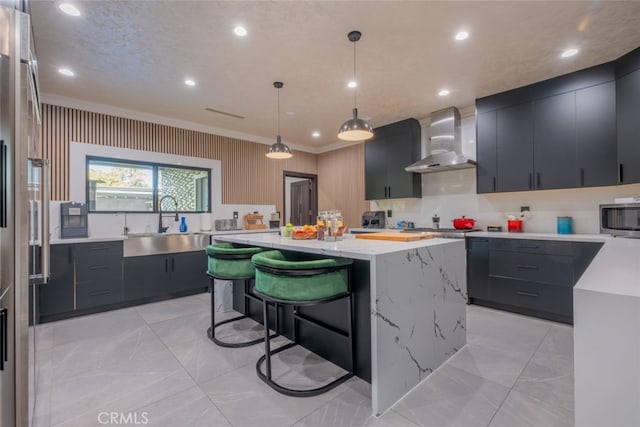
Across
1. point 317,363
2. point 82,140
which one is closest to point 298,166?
point 82,140

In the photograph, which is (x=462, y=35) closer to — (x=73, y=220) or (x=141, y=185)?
(x=141, y=185)

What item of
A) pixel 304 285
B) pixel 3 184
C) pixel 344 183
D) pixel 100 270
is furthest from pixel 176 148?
pixel 3 184

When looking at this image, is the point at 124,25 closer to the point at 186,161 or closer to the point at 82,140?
the point at 82,140

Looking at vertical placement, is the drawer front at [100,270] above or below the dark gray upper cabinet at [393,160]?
below

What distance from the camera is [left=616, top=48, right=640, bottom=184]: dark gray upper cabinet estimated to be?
277 centimetres

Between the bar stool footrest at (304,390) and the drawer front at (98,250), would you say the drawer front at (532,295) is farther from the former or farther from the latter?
the drawer front at (98,250)

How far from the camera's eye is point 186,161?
4762mm

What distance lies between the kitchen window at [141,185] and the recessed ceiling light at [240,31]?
2.86 metres

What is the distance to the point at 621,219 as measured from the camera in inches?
103

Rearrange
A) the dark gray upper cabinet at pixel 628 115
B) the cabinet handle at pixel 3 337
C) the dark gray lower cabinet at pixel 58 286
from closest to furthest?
the cabinet handle at pixel 3 337 < the dark gray upper cabinet at pixel 628 115 < the dark gray lower cabinet at pixel 58 286

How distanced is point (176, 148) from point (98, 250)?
6.47ft

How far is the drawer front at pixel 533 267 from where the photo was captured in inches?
119

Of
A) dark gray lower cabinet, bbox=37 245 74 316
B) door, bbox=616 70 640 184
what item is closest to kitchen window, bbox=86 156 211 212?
dark gray lower cabinet, bbox=37 245 74 316

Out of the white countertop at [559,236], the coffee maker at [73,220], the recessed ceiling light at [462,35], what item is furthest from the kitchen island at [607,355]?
the coffee maker at [73,220]
